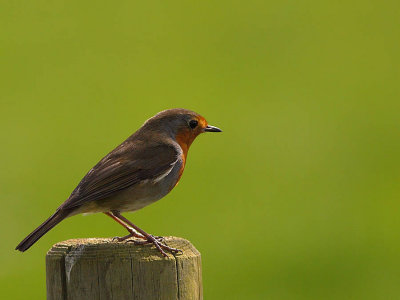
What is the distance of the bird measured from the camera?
231 inches

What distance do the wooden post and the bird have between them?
704 millimetres

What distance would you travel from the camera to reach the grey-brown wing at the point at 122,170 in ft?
19.3

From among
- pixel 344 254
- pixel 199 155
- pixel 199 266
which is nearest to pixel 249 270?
pixel 344 254

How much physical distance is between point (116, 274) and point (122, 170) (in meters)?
1.53

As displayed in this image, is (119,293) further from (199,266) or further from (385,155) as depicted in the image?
(385,155)

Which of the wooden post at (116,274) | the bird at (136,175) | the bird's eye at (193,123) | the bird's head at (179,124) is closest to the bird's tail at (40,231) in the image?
the bird at (136,175)

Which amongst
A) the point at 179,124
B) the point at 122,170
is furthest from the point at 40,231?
the point at 179,124

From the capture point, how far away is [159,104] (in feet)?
58.3

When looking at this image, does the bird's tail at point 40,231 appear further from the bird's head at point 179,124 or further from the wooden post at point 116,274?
the bird's head at point 179,124

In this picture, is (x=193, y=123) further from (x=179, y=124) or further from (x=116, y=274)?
(x=116, y=274)

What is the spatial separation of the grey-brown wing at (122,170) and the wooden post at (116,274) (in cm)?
105

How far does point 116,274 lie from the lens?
182 inches

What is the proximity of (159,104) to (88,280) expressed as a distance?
43.3 ft

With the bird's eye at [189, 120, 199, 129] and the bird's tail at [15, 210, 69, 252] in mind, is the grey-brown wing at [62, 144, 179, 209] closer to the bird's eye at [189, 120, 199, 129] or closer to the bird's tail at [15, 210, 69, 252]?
the bird's tail at [15, 210, 69, 252]
